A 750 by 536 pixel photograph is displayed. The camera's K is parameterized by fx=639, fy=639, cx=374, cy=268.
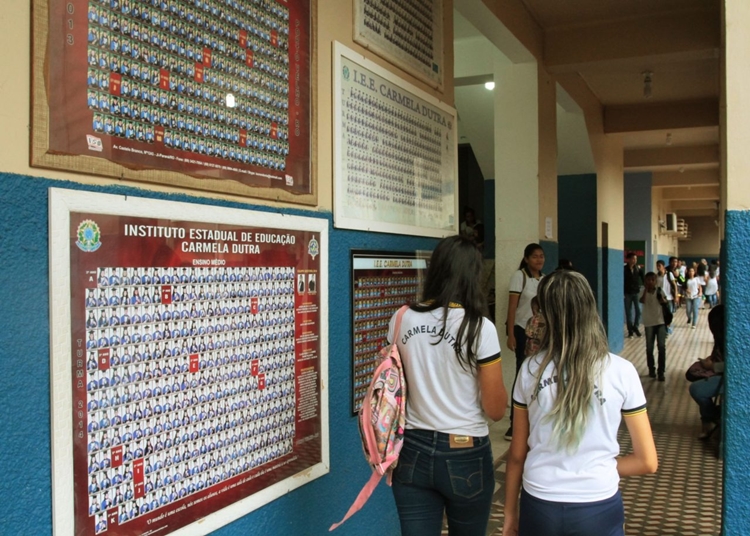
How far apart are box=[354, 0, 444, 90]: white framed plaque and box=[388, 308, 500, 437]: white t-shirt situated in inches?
61.7

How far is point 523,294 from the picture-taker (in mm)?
5230

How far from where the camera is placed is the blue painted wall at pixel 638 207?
15.2 meters

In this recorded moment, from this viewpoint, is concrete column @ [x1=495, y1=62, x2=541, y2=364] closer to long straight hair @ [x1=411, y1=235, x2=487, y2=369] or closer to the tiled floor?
the tiled floor

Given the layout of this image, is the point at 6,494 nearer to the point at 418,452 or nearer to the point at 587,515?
the point at 418,452

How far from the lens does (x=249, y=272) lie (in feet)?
7.41

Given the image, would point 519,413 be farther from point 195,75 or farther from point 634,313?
point 634,313

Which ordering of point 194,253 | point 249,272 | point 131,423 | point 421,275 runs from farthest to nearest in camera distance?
point 421,275 → point 249,272 → point 194,253 → point 131,423

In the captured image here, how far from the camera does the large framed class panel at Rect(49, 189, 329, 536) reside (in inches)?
65.9

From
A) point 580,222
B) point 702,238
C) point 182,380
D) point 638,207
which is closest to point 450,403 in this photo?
point 182,380

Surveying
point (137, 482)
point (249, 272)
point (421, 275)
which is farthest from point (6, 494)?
point (421, 275)

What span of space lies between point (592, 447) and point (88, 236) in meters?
1.53

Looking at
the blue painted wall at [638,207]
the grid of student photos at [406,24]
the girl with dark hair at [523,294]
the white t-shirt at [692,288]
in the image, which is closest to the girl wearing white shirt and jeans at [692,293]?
the white t-shirt at [692,288]

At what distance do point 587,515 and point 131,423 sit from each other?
132cm

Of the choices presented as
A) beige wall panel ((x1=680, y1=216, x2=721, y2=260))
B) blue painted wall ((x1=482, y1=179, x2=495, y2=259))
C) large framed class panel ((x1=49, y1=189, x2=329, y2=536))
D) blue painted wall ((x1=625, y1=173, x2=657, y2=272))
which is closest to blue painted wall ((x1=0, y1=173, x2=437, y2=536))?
large framed class panel ((x1=49, y1=189, x2=329, y2=536))
